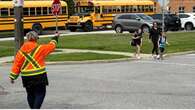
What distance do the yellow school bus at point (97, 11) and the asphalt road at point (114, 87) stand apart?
27.1m

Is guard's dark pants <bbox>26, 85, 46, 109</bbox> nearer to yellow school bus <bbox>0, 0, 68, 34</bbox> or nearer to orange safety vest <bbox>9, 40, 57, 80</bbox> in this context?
orange safety vest <bbox>9, 40, 57, 80</bbox>

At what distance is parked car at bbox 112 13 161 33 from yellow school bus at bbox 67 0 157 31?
3827 millimetres

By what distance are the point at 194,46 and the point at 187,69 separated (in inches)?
434

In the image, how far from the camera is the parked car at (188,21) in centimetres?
4666

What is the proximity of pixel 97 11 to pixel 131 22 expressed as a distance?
611cm

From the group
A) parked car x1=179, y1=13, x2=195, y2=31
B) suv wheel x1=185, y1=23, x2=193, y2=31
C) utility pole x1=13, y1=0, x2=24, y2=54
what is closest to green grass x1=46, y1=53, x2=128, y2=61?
utility pole x1=13, y1=0, x2=24, y2=54

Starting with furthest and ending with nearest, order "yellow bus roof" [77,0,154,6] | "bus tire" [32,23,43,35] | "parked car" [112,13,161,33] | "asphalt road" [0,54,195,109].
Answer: "yellow bus roof" [77,0,154,6] → "bus tire" [32,23,43,35] → "parked car" [112,13,161,33] → "asphalt road" [0,54,195,109]

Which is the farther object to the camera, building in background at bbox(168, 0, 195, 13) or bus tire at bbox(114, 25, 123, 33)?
building in background at bbox(168, 0, 195, 13)

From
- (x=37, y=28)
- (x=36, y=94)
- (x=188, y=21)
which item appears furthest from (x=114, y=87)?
(x=188, y=21)

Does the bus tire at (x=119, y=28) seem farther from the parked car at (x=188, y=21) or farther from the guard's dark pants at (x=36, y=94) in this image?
the guard's dark pants at (x=36, y=94)

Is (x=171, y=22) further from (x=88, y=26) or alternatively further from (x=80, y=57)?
(x=80, y=57)

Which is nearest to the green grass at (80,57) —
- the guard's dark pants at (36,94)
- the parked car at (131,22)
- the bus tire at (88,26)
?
the guard's dark pants at (36,94)

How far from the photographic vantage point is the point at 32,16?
142 ft

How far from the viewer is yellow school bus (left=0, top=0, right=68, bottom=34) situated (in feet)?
135
